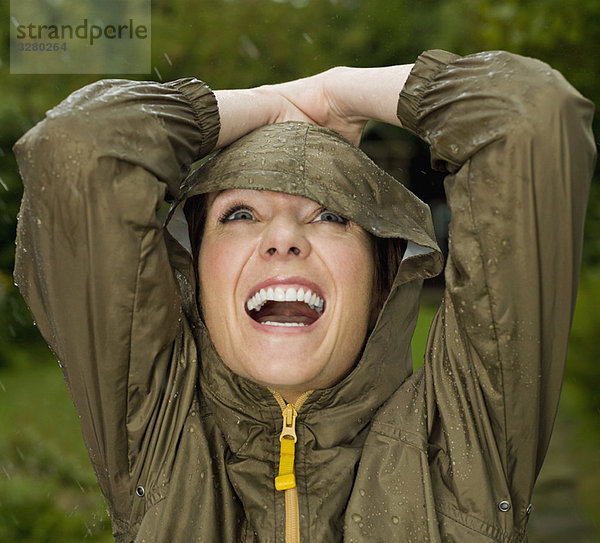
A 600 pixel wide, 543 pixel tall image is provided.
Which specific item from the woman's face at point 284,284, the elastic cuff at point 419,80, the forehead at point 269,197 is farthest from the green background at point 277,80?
the elastic cuff at point 419,80

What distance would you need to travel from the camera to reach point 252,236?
190cm

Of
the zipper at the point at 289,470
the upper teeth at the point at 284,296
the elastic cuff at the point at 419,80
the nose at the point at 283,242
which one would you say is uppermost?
the elastic cuff at the point at 419,80

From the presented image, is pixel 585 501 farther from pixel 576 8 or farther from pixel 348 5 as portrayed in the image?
pixel 348 5

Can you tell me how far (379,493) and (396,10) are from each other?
30.5 ft

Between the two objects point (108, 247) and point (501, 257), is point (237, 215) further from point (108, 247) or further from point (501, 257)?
point (501, 257)

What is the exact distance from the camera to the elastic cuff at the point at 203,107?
6.22 feet

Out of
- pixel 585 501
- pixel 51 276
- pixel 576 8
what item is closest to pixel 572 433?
pixel 585 501

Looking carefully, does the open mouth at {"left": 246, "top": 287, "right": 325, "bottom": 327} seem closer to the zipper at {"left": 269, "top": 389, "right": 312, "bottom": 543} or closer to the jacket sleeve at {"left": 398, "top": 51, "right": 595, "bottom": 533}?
the zipper at {"left": 269, "top": 389, "right": 312, "bottom": 543}

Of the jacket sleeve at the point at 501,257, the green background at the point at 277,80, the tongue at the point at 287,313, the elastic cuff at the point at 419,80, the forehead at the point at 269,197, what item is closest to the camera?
the jacket sleeve at the point at 501,257

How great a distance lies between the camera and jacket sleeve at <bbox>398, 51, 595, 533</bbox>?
1604 mm

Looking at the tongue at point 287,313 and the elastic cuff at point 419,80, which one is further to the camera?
the tongue at point 287,313

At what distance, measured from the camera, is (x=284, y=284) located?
6.05 feet

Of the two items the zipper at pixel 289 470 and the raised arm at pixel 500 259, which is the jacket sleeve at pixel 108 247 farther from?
the raised arm at pixel 500 259

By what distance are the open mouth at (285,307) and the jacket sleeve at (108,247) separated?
0.19 m
